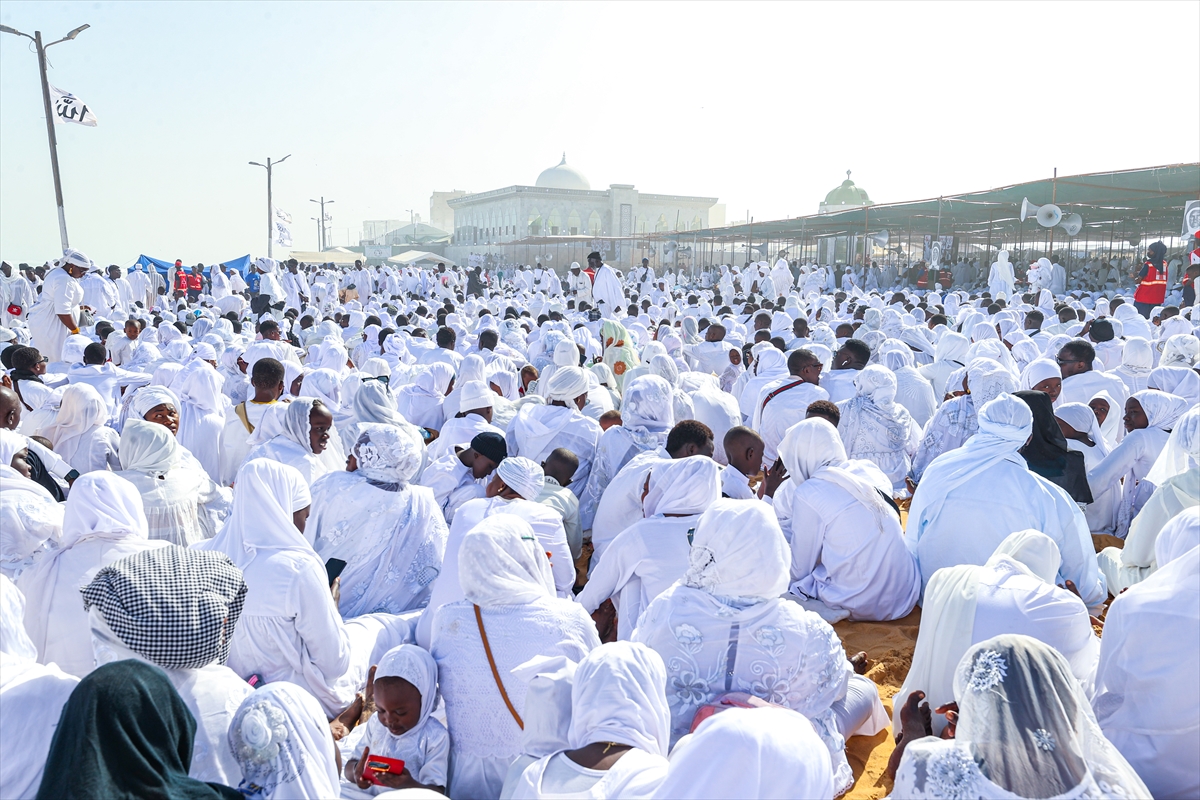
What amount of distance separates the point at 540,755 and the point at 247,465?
5.25 feet

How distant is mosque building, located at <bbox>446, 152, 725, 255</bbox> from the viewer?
164ft

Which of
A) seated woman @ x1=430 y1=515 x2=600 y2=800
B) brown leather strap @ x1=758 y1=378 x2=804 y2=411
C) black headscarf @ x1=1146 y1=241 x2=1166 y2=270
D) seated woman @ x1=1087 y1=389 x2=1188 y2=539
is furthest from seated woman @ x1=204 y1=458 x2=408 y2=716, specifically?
black headscarf @ x1=1146 y1=241 x2=1166 y2=270

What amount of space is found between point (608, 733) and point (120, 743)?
916 millimetres

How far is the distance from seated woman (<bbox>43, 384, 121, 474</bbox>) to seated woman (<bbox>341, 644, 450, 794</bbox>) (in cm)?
335

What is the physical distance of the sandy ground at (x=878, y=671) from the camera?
301 centimetres

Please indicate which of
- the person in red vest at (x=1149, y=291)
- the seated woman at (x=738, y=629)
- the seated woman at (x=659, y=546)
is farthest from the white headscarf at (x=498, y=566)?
the person in red vest at (x=1149, y=291)

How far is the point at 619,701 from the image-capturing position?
184 centimetres

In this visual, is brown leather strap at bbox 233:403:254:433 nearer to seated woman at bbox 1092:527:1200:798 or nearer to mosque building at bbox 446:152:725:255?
seated woman at bbox 1092:527:1200:798

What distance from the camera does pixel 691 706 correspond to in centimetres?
248

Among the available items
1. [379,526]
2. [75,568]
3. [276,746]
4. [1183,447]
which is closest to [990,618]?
[1183,447]

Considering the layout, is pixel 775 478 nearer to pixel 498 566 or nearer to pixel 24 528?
pixel 498 566

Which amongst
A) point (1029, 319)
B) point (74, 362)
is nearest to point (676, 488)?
point (74, 362)

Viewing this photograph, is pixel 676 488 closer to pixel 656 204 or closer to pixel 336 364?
pixel 336 364

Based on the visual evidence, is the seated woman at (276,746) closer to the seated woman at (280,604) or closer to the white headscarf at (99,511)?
the seated woman at (280,604)
